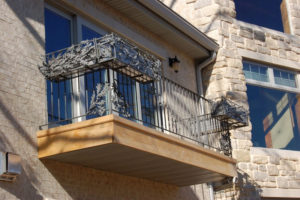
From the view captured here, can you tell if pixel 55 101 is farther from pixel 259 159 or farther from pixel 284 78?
pixel 284 78

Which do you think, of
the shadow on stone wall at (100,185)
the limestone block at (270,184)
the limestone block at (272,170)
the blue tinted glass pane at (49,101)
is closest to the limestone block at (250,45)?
the limestone block at (272,170)

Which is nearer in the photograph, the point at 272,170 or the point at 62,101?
the point at 62,101

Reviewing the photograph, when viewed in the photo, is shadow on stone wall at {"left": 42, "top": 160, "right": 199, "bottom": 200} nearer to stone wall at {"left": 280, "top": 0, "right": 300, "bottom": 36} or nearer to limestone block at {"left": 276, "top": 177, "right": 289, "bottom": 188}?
limestone block at {"left": 276, "top": 177, "right": 289, "bottom": 188}

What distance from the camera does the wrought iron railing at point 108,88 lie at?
722cm

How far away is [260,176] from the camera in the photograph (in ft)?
37.5

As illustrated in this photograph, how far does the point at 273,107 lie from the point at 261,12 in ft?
9.13

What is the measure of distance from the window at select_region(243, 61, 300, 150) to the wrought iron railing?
6.70 ft

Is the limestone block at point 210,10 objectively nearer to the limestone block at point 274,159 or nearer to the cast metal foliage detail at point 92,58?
the limestone block at point 274,159

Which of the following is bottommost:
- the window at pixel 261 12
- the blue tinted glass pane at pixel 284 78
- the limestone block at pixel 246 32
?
the blue tinted glass pane at pixel 284 78

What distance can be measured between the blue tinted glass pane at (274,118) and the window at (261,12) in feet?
6.53

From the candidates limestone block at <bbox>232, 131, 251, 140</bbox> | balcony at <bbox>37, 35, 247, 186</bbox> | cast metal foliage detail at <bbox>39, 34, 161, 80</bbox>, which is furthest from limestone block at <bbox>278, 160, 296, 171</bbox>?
cast metal foliage detail at <bbox>39, 34, 161, 80</bbox>

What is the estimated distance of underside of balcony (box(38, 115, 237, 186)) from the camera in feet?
22.4

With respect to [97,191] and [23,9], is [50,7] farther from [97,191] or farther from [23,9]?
[97,191]

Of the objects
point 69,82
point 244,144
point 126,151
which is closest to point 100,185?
point 126,151
